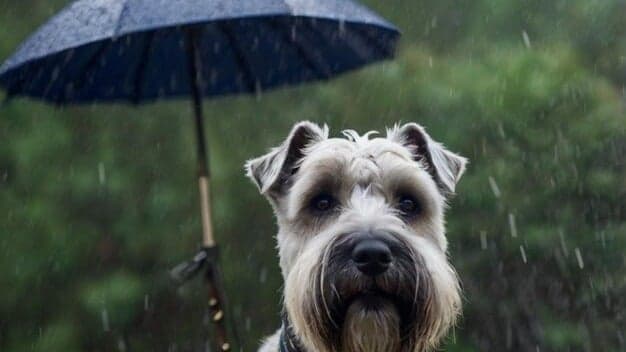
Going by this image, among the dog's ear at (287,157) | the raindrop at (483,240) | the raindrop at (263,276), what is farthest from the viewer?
the raindrop at (263,276)

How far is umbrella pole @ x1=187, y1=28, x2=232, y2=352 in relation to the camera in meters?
4.88

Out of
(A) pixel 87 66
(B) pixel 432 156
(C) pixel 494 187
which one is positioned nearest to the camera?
(B) pixel 432 156

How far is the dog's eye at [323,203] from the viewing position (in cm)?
425

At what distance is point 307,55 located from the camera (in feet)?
17.9

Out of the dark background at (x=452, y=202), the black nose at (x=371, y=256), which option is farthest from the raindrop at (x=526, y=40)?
the black nose at (x=371, y=256)

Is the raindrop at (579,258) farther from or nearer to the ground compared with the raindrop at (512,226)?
nearer to the ground

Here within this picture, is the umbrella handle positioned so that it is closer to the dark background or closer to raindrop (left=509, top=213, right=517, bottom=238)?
the dark background

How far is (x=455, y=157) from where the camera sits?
4746 mm

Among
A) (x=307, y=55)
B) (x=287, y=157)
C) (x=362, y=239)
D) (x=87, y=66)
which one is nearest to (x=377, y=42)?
(x=307, y=55)

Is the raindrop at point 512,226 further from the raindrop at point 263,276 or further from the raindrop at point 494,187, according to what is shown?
the raindrop at point 263,276

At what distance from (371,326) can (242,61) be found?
217 cm

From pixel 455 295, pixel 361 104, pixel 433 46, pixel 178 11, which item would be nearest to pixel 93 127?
pixel 361 104

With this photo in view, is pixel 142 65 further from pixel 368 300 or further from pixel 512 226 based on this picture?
pixel 512 226

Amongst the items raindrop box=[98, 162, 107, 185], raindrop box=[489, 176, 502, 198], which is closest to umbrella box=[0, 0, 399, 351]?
raindrop box=[98, 162, 107, 185]
